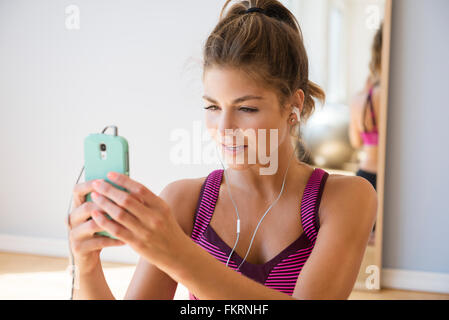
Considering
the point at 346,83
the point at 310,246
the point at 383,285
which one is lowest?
the point at 383,285

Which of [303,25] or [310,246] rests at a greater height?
[303,25]

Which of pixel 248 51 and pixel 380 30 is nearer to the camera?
Result: pixel 248 51

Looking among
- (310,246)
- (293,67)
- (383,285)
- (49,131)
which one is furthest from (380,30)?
(49,131)

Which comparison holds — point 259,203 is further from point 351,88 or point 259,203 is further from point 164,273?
point 351,88

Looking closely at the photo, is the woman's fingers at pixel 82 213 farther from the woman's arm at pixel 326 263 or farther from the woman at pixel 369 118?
the woman at pixel 369 118

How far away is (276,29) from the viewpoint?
3.02ft

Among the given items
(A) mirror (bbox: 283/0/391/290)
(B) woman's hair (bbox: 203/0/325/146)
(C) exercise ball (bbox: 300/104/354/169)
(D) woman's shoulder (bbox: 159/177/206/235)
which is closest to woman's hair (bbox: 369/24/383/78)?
(A) mirror (bbox: 283/0/391/290)

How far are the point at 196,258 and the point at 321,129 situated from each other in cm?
190

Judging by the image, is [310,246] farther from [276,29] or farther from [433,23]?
[433,23]

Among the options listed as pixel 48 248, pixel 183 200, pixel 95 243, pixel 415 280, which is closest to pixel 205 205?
pixel 183 200

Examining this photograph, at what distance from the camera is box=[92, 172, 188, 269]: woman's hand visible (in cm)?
55

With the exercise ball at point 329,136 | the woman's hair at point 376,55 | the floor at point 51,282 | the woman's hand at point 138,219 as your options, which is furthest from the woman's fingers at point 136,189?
the woman's hair at point 376,55

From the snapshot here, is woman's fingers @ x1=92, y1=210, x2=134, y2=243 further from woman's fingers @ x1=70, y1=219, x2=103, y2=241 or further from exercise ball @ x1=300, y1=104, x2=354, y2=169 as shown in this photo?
exercise ball @ x1=300, y1=104, x2=354, y2=169

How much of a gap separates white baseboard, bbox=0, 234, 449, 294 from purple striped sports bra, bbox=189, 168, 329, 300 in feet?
5.44
